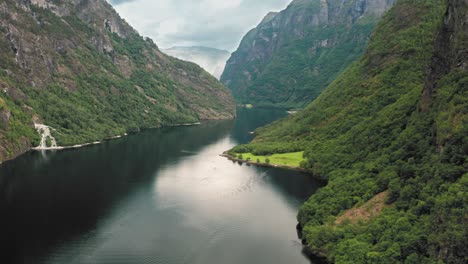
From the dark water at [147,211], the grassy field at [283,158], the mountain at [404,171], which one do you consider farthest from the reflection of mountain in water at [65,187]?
the mountain at [404,171]

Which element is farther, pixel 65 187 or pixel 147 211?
pixel 65 187

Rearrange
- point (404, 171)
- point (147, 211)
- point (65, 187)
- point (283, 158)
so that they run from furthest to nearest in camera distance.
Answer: point (283, 158) → point (65, 187) → point (147, 211) → point (404, 171)

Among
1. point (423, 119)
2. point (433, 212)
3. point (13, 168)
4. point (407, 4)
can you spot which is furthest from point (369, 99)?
point (13, 168)

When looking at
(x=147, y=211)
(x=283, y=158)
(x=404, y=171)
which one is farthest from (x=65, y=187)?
(x=404, y=171)

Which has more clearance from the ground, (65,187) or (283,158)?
(283,158)

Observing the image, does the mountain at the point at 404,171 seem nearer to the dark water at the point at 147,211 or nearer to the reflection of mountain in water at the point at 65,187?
the dark water at the point at 147,211

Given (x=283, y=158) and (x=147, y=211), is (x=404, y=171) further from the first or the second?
(x=283, y=158)
